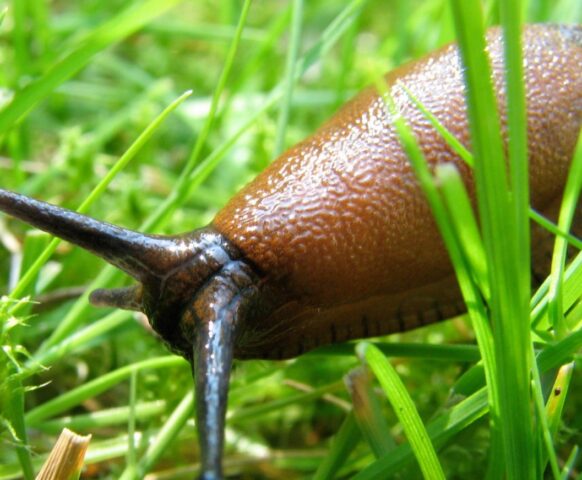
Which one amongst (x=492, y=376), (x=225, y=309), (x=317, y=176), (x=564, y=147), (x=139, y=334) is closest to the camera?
(x=492, y=376)

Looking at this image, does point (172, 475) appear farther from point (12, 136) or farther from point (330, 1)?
point (330, 1)

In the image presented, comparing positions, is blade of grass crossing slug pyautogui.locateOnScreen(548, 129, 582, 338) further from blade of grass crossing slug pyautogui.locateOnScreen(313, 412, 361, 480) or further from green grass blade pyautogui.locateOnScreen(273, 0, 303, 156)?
green grass blade pyautogui.locateOnScreen(273, 0, 303, 156)

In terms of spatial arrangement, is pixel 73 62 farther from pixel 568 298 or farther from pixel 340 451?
pixel 568 298

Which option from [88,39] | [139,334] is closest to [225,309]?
[139,334]

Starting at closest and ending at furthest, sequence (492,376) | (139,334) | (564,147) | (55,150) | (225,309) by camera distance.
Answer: (492,376) → (225,309) → (564,147) → (139,334) → (55,150)

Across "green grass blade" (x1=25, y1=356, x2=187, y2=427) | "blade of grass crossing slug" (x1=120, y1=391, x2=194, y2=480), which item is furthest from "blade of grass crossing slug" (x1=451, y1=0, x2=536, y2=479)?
"green grass blade" (x1=25, y1=356, x2=187, y2=427)

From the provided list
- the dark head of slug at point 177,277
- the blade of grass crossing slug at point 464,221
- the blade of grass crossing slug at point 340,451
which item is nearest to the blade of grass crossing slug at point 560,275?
the blade of grass crossing slug at point 464,221

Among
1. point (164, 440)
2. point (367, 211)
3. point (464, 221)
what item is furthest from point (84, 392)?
point (464, 221)
